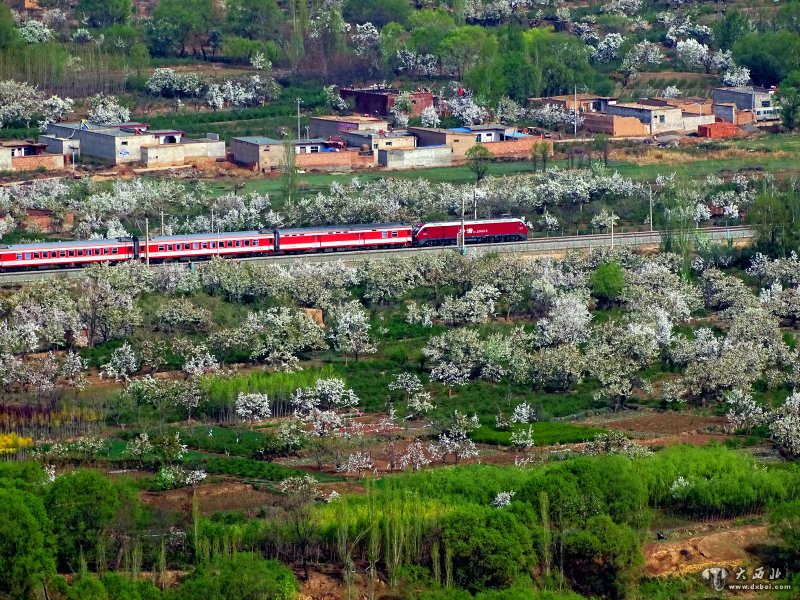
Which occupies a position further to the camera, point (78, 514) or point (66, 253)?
point (66, 253)

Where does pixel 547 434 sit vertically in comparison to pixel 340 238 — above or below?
below

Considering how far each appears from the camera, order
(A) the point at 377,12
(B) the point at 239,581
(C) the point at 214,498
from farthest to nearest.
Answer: (A) the point at 377,12 → (C) the point at 214,498 → (B) the point at 239,581

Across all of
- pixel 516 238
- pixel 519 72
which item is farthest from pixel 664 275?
pixel 519 72

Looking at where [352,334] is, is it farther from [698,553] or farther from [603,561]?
[603,561]

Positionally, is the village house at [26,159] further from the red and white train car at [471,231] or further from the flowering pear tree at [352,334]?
the flowering pear tree at [352,334]

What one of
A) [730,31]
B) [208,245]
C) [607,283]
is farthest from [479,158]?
[730,31]

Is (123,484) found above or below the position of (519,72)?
below

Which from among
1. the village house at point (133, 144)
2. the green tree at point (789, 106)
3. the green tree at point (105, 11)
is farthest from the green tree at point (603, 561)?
the green tree at point (105, 11)

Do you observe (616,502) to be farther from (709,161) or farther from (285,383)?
(709,161)
